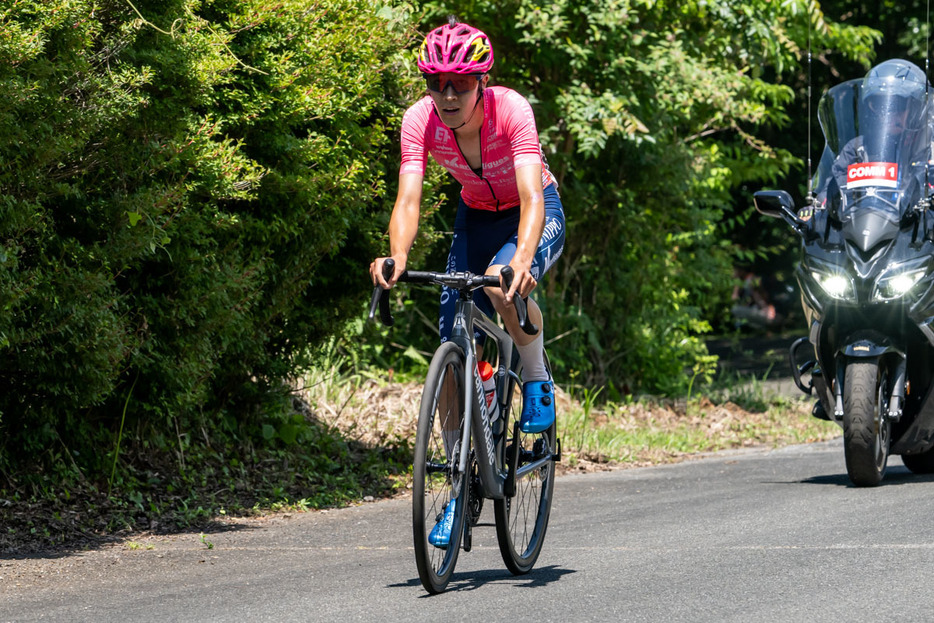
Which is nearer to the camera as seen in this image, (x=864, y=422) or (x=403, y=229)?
(x=403, y=229)

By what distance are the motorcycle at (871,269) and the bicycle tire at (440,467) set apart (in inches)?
143

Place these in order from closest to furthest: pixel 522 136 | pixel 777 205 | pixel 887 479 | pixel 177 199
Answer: pixel 522 136 → pixel 177 199 → pixel 777 205 → pixel 887 479

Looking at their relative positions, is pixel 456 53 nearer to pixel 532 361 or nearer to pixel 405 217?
pixel 405 217

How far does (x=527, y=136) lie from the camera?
5.42 metres

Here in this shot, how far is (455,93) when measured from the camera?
5324mm

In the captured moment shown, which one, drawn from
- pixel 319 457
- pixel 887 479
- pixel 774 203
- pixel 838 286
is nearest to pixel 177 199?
pixel 319 457

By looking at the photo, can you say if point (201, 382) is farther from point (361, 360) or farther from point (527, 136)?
point (361, 360)

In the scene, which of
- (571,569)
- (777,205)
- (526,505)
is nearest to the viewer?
(571,569)

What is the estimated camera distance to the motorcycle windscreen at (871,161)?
836 cm

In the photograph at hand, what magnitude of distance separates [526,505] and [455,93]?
1.95 meters

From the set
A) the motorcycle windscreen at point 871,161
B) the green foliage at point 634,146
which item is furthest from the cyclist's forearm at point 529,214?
the green foliage at point 634,146

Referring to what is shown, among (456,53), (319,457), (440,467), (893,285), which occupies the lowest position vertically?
(319,457)

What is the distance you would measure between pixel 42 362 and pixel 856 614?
4.02 metres

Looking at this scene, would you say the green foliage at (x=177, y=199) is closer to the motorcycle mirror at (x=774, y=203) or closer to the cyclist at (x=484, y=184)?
the cyclist at (x=484, y=184)
